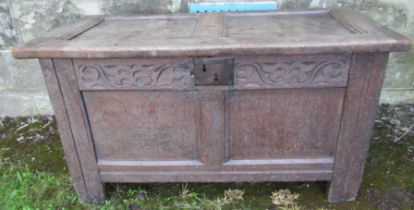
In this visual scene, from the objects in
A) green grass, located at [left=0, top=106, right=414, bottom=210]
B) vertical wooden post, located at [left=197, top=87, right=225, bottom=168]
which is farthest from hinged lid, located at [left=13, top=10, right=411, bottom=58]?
green grass, located at [left=0, top=106, right=414, bottom=210]

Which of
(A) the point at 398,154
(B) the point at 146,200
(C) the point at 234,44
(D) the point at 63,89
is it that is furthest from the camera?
(A) the point at 398,154

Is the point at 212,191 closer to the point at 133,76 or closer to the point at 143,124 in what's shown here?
the point at 143,124

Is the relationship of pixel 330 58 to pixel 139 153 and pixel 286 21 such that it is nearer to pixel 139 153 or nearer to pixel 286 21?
pixel 286 21

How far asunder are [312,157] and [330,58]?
0.55m

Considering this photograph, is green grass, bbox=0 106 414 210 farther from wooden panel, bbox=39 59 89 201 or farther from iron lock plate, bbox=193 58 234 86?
iron lock plate, bbox=193 58 234 86

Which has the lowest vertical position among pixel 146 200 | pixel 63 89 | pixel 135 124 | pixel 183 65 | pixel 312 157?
pixel 146 200

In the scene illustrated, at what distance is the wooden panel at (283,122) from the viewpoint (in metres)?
1.58

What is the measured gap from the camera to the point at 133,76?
1.54 metres

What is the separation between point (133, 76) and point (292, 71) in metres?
0.71

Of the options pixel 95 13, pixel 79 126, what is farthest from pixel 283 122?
pixel 95 13

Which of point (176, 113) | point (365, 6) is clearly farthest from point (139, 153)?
point (365, 6)

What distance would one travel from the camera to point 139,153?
1.77 meters

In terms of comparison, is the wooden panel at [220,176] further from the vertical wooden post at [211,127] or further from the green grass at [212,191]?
the green grass at [212,191]

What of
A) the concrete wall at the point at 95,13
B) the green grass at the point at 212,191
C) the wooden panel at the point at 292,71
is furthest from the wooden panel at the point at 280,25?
the green grass at the point at 212,191
